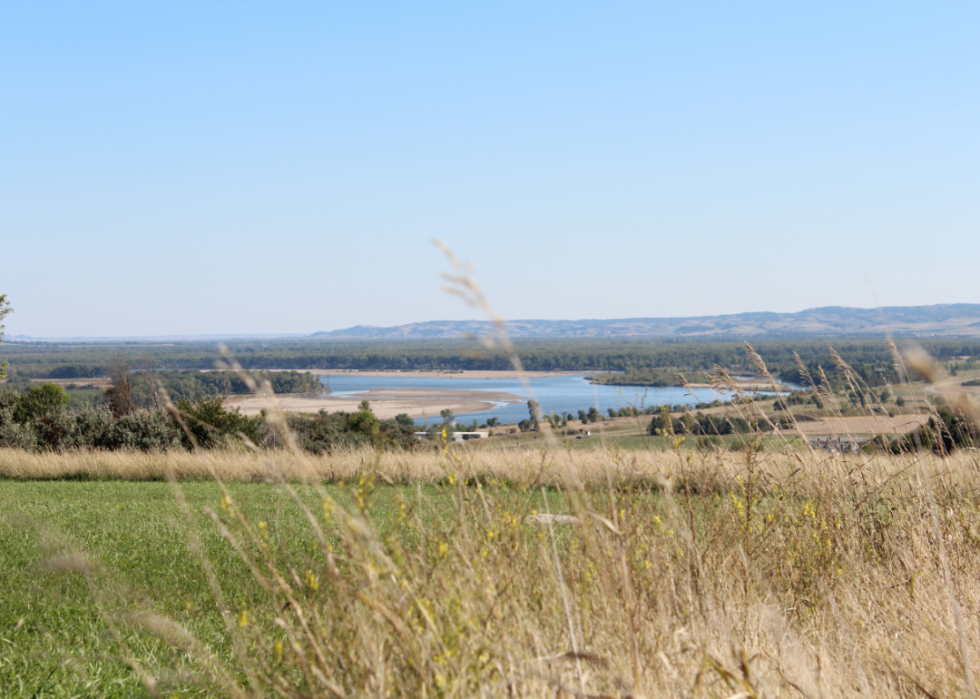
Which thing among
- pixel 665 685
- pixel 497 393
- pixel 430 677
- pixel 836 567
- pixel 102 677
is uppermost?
pixel 430 677

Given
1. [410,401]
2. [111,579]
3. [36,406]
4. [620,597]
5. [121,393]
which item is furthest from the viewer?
[410,401]

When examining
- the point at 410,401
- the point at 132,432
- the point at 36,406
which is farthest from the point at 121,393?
the point at 410,401

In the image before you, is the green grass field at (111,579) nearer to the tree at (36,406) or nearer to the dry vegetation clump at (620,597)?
the dry vegetation clump at (620,597)

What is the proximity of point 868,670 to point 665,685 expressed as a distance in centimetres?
105

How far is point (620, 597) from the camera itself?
236 cm

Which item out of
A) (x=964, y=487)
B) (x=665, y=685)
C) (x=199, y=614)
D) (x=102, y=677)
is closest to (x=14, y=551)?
(x=199, y=614)

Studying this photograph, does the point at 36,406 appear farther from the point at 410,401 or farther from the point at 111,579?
the point at 410,401

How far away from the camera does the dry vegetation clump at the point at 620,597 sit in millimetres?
1793

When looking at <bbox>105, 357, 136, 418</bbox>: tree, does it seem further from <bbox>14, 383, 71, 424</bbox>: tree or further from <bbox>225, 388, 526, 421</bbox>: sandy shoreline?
<bbox>225, 388, 526, 421</bbox>: sandy shoreline

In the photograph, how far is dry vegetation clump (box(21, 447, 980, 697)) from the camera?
1793mm

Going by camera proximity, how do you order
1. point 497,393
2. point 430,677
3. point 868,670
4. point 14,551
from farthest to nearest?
point 497,393, point 14,551, point 868,670, point 430,677

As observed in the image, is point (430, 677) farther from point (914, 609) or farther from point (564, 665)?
point (914, 609)

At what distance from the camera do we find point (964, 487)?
4.79 meters

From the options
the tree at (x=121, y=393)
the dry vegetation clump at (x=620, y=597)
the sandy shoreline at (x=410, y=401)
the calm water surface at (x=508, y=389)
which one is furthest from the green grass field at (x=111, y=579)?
the sandy shoreline at (x=410, y=401)
